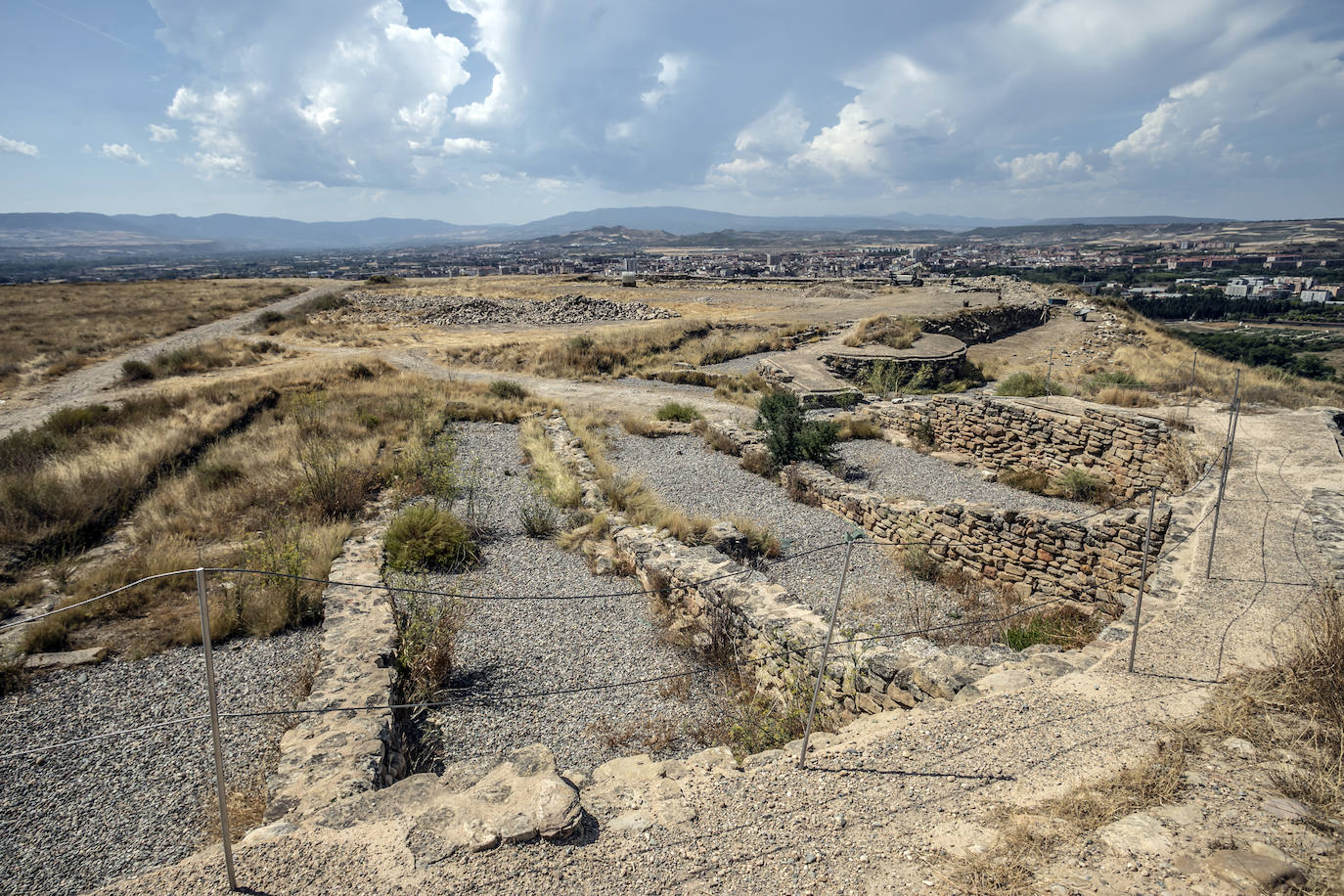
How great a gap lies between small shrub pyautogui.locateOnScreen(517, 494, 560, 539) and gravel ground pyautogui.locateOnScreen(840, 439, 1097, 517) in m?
5.91

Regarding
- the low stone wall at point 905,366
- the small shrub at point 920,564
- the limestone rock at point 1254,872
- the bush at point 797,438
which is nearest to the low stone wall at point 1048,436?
the bush at point 797,438

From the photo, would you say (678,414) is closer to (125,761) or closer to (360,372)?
(360,372)

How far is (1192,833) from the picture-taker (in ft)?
10.1

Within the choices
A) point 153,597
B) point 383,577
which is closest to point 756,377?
point 383,577

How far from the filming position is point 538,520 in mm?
9570

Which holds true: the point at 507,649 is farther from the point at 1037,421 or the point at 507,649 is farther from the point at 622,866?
the point at 1037,421

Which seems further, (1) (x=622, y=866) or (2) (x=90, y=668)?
(2) (x=90, y=668)

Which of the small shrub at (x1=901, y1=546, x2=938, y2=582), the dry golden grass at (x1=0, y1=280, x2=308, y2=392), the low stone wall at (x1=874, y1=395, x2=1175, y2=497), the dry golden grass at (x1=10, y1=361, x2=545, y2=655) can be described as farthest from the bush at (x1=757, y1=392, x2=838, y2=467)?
the dry golden grass at (x1=0, y1=280, x2=308, y2=392)

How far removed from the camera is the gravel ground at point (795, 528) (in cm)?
747

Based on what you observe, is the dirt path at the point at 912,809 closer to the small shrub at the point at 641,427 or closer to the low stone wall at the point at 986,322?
the small shrub at the point at 641,427

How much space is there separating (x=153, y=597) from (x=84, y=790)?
3.50 meters

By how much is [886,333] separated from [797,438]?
15971mm

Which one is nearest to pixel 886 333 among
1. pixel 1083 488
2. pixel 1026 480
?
pixel 1026 480

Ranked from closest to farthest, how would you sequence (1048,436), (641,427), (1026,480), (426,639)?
(426,639) < (1026,480) < (1048,436) < (641,427)
